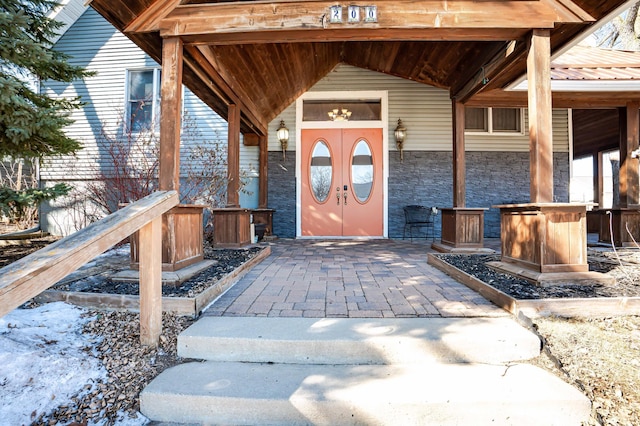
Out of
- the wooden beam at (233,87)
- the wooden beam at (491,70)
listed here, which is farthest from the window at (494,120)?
the wooden beam at (233,87)

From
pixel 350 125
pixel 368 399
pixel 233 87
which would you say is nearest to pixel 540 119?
pixel 368 399

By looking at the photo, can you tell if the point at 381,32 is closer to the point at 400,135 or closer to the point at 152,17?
the point at 152,17

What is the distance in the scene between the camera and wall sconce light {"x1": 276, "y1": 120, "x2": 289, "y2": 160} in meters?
6.51


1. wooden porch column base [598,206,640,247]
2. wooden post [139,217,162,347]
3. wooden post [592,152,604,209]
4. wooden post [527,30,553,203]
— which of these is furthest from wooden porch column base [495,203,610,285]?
wooden post [592,152,604,209]

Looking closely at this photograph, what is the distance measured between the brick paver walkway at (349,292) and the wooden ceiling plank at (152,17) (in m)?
2.51

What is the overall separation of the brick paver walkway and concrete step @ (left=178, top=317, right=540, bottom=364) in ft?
0.88

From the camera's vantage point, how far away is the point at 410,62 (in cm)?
589

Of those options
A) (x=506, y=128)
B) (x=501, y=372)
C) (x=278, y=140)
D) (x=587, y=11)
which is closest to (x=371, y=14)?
(x=587, y=11)

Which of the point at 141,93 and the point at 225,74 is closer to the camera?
the point at 225,74

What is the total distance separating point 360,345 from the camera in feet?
5.74

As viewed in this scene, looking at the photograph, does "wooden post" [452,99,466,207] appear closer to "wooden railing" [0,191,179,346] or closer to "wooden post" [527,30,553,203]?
"wooden post" [527,30,553,203]

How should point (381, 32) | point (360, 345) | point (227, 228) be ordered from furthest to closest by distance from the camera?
point (227, 228)
point (381, 32)
point (360, 345)

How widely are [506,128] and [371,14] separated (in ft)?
16.7

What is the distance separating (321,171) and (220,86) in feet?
9.75
